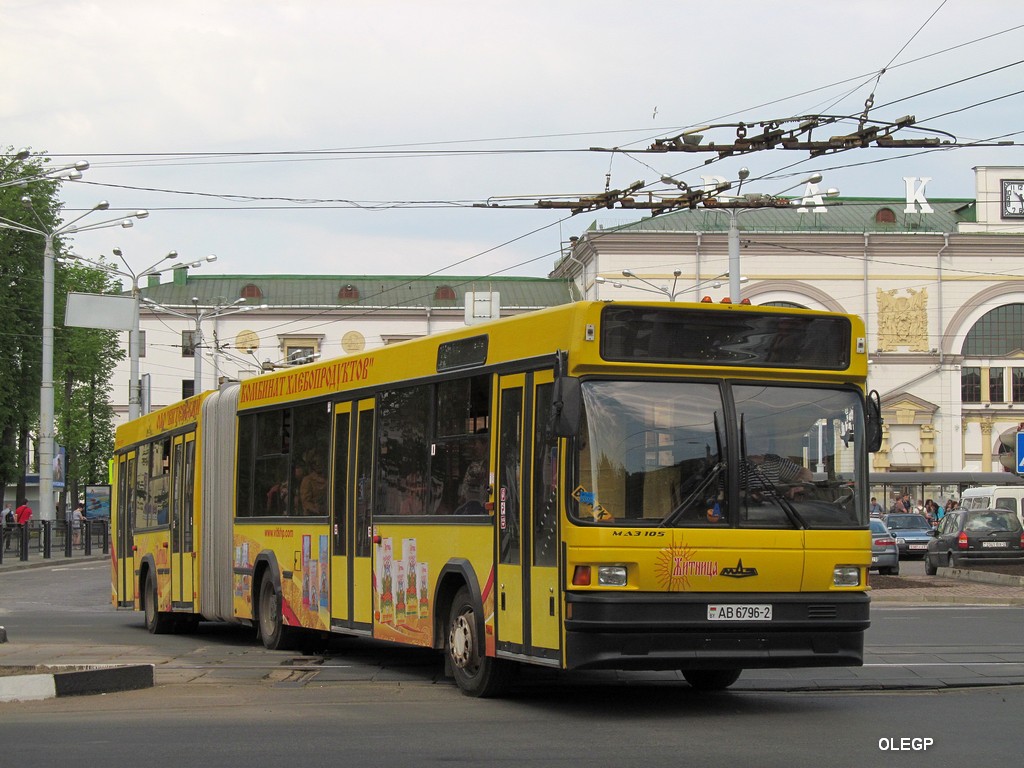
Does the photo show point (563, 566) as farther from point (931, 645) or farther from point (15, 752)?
point (931, 645)

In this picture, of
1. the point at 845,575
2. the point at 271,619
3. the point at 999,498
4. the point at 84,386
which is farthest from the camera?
the point at 84,386

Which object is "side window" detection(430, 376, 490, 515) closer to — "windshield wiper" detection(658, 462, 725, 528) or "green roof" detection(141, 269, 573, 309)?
"windshield wiper" detection(658, 462, 725, 528)

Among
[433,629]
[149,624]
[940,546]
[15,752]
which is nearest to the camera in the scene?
[15,752]

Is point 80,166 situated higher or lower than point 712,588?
higher

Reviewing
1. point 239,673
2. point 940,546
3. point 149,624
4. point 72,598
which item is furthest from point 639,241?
point 239,673

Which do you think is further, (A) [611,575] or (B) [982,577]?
(B) [982,577]

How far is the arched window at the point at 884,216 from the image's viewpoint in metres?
80.8

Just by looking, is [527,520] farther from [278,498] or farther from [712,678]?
[278,498]

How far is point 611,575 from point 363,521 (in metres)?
3.93

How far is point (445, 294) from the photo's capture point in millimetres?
89250

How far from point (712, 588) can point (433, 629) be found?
2.65 metres

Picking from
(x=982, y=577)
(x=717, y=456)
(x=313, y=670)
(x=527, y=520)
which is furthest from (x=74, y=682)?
(x=982, y=577)

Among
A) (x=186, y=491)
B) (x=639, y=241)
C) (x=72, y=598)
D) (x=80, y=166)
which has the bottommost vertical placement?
(x=72, y=598)

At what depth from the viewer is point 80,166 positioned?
30516 mm
